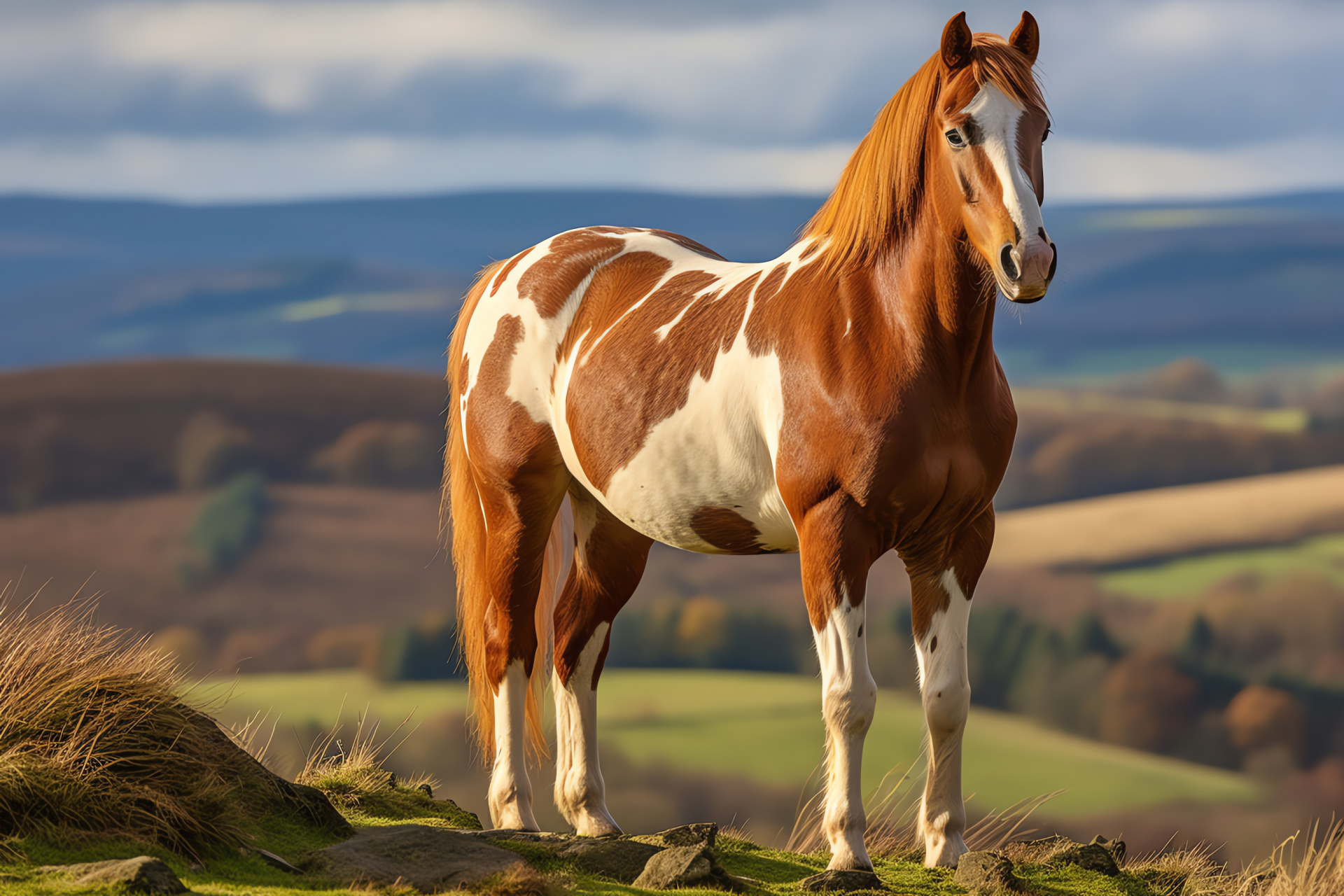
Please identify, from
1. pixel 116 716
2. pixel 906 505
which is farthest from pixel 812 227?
pixel 116 716

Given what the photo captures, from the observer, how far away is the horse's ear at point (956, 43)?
4707 mm

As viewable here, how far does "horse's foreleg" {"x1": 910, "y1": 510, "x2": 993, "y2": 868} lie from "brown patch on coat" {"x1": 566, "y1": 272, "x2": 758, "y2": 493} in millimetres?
1314

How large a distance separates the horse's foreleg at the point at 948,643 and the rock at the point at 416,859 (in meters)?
1.82

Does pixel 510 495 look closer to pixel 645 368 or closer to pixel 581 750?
pixel 645 368

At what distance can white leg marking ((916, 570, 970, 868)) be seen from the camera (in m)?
5.20

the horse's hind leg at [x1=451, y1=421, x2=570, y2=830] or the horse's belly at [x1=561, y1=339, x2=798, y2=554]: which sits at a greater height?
the horse's belly at [x1=561, y1=339, x2=798, y2=554]

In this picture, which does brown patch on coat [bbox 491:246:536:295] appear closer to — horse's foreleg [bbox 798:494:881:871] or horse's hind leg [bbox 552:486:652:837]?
horse's hind leg [bbox 552:486:652:837]

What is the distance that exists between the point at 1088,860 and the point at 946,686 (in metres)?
1.47

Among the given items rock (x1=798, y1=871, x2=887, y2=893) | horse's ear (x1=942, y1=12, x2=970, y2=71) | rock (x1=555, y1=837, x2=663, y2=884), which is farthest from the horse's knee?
horse's ear (x1=942, y1=12, x2=970, y2=71)

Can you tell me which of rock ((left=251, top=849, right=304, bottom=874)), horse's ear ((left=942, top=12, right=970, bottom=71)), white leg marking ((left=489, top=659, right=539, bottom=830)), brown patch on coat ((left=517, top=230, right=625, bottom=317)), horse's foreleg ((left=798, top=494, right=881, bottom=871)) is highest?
horse's ear ((left=942, top=12, right=970, bottom=71))

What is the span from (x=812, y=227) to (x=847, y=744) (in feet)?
7.36

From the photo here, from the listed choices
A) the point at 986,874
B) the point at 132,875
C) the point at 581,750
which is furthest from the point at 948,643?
the point at 132,875

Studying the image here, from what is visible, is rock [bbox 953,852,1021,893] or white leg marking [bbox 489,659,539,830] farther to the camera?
white leg marking [bbox 489,659,539,830]

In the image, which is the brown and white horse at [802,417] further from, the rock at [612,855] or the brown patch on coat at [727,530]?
the rock at [612,855]
